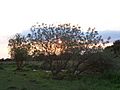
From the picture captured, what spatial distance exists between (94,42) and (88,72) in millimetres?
3436

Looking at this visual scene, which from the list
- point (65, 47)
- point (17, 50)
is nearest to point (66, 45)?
point (65, 47)

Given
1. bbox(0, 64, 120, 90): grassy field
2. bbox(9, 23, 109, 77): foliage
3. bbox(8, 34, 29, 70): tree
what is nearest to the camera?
bbox(0, 64, 120, 90): grassy field

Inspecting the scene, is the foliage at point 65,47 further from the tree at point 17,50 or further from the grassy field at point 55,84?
the tree at point 17,50

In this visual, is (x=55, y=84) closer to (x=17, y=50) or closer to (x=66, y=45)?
(x=66, y=45)

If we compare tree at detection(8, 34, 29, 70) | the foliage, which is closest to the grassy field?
the foliage

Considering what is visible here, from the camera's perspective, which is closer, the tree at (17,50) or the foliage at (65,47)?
the foliage at (65,47)

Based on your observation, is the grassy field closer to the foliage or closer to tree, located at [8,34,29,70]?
the foliage

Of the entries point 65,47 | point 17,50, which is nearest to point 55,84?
point 65,47

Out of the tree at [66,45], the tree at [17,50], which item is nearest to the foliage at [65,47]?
the tree at [66,45]

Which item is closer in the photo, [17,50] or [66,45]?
[66,45]

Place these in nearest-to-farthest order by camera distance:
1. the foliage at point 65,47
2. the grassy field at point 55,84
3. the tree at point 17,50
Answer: the grassy field at point 55,84 < the foliage at point 65,47 < the tree at point 17,50

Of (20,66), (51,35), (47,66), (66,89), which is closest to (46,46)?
(51,35)

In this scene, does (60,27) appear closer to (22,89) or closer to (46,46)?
(46,46)

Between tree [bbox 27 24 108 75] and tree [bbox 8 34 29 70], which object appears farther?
tree [bbox 8 34 29 70]
